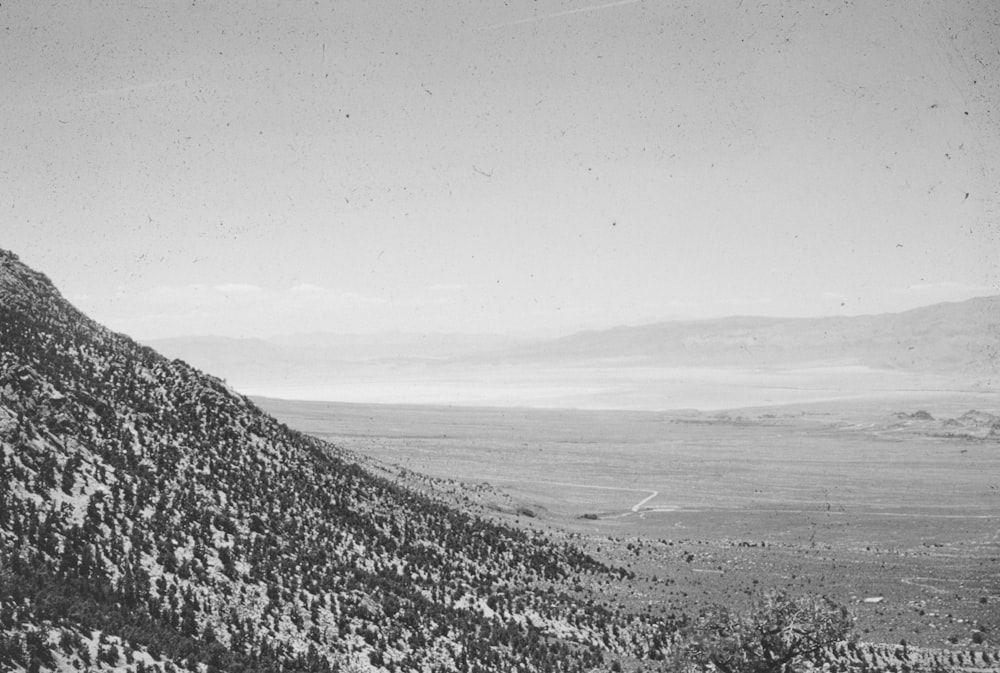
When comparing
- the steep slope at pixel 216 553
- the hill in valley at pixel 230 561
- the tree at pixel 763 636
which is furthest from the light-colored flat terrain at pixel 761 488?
the steep slope at pixel 216 553

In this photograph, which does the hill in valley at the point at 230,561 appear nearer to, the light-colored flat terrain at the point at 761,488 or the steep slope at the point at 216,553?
the steep slope at the point at 216,553

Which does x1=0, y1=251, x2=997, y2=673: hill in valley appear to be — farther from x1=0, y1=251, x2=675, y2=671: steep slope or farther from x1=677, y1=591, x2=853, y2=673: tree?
x1=677, y1=591, x2=853, y2=673: tree

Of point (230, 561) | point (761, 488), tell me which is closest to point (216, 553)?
point (230, 561)

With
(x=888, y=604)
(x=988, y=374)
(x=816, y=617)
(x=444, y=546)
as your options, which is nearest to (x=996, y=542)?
(x=888, y=604)

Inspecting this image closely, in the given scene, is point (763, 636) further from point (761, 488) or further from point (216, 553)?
point (761, 488)

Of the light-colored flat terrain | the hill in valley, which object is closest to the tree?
the hill in valley
